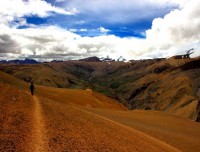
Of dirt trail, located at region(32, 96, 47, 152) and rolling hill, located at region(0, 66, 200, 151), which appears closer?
dirt trail, located at region(32, 96, 47, 152)

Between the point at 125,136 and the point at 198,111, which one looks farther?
the point at 198,111

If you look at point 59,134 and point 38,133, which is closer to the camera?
point 38,133

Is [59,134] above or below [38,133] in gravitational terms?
below

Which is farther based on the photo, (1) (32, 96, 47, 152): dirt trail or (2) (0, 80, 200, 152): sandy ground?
(2) (0, 80, 200, 152): sandy ground

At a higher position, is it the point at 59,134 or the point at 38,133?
the point at 38,133

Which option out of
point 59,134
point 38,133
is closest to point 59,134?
point 59,134

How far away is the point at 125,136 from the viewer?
27.4 metres

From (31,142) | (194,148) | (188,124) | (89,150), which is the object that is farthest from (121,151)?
(188,124)

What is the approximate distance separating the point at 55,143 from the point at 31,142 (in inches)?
62.7

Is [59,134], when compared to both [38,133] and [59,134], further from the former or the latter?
[38,133]

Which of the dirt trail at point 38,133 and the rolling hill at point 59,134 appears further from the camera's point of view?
the rolling hill at point 59,134

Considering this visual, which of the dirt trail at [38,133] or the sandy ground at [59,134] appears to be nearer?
the dirt trail at [38,133]

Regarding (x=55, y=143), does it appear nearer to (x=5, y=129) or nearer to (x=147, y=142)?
(x=5, y=129)

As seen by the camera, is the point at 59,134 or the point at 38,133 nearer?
the point at 38,133
